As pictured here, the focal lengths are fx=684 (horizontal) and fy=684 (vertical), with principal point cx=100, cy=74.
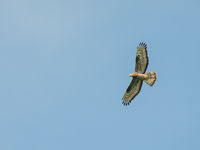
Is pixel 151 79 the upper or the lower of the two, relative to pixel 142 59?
lower

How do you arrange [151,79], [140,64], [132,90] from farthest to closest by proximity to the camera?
[132,90] → [140,64] → [151,79]

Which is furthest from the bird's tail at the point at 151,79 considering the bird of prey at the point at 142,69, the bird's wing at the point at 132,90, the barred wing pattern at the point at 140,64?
the bird's wing at the point at 132,90

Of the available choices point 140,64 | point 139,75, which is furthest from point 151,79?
point 140,64

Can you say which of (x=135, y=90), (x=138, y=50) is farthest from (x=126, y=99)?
(x=138, y=50)

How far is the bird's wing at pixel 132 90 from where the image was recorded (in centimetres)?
6412

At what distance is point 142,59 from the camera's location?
205ft

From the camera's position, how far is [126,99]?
65.5 meters

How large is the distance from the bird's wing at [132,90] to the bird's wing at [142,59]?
4.75 feet

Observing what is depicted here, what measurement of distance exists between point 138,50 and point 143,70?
6.20 feet

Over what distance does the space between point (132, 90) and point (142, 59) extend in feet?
12.5

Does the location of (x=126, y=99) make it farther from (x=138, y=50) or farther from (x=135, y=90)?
(x=138, y=50)

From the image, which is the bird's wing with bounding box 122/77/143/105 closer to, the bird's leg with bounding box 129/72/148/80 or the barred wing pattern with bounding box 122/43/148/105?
the barred wing pattern with bounding box 122/43/148/105

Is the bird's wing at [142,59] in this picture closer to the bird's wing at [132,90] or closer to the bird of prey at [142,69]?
the bird of prey at [142,69]

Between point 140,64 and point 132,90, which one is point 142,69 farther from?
point 132,90
